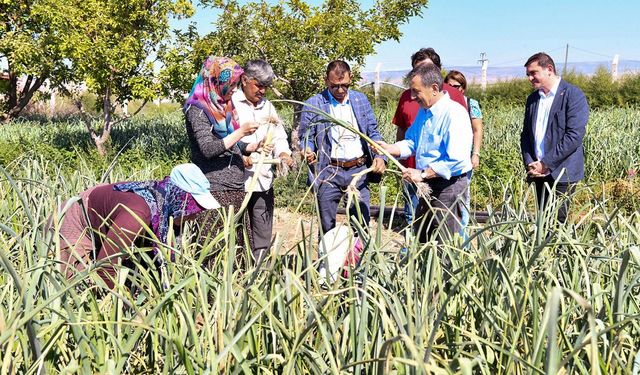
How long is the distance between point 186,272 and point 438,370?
36.3 inches

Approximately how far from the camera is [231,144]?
115 inches

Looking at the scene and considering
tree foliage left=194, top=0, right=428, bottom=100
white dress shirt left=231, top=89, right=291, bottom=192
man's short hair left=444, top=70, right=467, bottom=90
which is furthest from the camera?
tree foliage left=194, top=0, right=428, bottom=100

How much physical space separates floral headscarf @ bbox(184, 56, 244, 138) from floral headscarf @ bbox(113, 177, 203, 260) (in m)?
0.67

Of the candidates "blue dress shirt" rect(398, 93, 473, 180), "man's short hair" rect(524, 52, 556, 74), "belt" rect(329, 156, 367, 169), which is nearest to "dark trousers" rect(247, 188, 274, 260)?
"belt" rect(329, 156, 367, 169)

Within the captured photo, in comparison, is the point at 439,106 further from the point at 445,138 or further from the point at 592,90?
the point at 592,90

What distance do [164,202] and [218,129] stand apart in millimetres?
737

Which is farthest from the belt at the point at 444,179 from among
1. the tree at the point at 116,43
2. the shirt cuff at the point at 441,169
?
the tree at the point at 116,43

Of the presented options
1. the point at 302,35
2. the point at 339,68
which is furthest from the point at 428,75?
the point at 302,35

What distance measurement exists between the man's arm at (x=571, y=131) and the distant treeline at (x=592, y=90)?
13.5 metres

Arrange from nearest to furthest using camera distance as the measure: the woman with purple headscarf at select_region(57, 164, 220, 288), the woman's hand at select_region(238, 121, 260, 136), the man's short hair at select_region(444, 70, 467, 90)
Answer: the woman with purple headscarf at select_region(57, 164, 220, 288), the woman's hand at select_region(238, 121, 260, 136), the man's short hair at select_region(444, 70, 467, 90)

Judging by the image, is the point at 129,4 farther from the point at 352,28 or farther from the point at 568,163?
the point at 568,163

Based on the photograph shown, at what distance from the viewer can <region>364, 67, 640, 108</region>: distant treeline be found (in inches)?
715

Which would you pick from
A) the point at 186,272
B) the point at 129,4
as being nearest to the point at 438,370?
the point at 186,272

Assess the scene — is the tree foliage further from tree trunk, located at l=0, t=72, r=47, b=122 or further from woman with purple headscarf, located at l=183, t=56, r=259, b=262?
tree trunk, located at l=0, t=72, r=47, b=122
